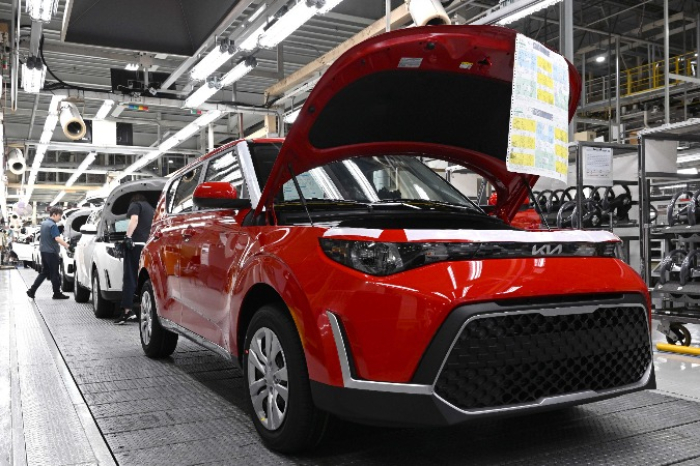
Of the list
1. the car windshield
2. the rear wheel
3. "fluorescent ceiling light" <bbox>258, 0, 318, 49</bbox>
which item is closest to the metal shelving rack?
the car windshield

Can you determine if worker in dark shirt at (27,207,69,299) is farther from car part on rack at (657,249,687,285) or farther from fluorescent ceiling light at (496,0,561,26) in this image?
car part on rack at (657,249,687,285)

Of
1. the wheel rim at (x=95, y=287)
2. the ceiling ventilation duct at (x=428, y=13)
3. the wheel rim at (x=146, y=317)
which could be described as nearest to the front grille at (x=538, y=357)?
the wheel rim at (x=146, y=317)

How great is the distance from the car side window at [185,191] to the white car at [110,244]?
269cm

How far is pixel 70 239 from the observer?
11.6 metres

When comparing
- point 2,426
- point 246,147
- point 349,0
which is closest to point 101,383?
point 2,426

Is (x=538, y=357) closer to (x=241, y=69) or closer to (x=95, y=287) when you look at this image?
(x=95, y=287)

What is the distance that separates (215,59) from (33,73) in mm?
3131

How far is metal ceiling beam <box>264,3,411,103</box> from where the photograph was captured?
867 centimetres

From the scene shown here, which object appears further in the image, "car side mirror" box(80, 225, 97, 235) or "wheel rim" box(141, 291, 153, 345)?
"car side mirror" box(80, 225, 97, 235)

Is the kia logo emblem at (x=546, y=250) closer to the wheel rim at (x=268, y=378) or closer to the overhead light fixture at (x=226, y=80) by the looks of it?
the wheel rim at (x=268, y=378)

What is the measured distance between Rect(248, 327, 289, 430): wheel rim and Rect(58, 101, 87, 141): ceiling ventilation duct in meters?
10.9

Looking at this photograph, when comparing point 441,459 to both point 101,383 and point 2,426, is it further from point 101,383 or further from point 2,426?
point 101,383

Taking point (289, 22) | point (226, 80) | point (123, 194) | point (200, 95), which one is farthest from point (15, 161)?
point (289, 22)

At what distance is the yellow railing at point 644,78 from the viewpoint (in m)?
15.9
